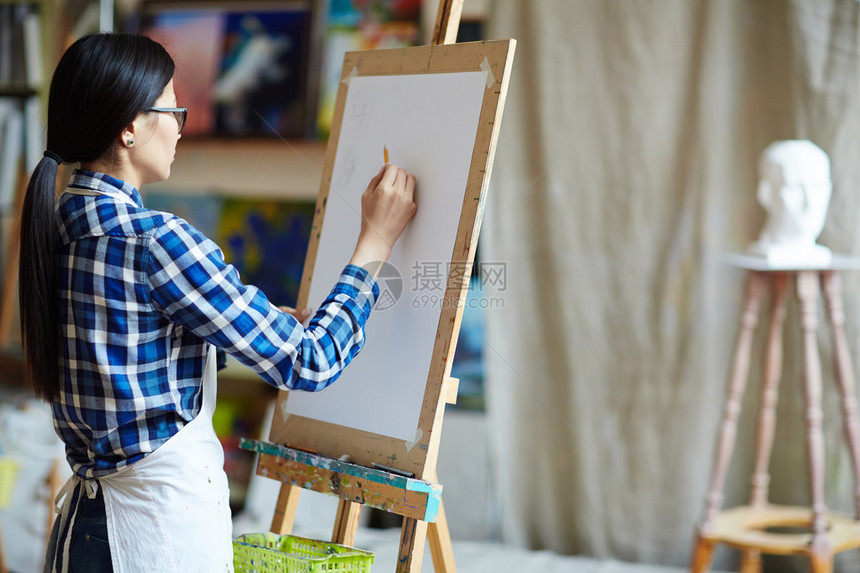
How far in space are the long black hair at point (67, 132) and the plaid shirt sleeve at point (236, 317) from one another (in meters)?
0.14

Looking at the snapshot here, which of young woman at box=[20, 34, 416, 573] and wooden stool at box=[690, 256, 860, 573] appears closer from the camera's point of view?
young woman at box=[20, 34, 416, 573]

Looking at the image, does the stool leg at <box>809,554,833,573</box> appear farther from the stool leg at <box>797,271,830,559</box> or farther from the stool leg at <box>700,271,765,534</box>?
the stool leg at <box>700,271,765,534</box>

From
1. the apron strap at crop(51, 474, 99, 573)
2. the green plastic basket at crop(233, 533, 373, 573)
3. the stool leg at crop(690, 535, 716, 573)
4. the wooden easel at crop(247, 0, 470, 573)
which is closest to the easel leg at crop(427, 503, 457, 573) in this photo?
the wooden easel at crop(247, 0, 470, 573)

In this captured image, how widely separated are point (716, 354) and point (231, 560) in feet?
5.77

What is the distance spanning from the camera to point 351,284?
1.09 m

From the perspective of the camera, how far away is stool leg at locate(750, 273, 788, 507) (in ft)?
6.89

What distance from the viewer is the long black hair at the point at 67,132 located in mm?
938

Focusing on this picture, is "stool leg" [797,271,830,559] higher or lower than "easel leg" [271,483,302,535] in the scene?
higher

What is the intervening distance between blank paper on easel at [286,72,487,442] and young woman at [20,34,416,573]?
229 millimetres

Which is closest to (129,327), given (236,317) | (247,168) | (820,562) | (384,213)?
(236,317)

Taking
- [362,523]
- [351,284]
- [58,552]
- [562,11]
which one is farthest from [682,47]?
[58,552]

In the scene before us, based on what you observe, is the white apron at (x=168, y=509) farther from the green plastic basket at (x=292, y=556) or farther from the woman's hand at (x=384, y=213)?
the woman's hand at (x=384, y=213)

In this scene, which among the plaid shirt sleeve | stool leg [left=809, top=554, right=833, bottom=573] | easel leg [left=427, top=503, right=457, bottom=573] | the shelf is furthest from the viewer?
the shelf

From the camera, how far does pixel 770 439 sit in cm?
222
